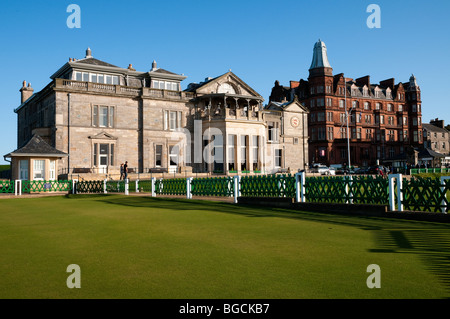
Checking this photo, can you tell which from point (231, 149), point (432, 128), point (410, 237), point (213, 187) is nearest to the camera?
point (410, 237)

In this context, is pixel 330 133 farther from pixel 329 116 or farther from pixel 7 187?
pixel 7 187

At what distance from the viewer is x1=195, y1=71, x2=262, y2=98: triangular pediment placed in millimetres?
47000

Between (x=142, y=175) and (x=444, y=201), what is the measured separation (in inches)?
1221

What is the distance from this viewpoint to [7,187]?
92.8 ft

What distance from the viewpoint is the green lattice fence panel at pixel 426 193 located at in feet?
37.8

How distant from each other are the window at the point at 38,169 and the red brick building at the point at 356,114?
47206 millimetres

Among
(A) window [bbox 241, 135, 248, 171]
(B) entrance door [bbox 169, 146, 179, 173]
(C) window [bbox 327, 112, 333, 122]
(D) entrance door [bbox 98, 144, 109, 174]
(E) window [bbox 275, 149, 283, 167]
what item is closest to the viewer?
(D) entrance door [bbox 98, 144, 109, 174]

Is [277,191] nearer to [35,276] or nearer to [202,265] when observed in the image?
[202,265]

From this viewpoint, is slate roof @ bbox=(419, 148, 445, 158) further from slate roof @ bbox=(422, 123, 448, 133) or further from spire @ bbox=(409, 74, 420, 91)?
slate roof @ bbox=(422, 123, 448, 133)

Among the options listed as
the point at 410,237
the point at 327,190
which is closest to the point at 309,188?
the point at 327,190

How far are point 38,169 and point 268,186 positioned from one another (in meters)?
19.7

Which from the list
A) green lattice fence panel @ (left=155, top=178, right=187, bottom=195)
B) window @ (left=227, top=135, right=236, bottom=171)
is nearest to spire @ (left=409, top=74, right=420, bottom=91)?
window @ (left=227, top=135, right=236, bottom=171)

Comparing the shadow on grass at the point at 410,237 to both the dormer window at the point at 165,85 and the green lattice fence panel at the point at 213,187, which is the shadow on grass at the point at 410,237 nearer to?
the green lattice fence panel at the point at 213,187

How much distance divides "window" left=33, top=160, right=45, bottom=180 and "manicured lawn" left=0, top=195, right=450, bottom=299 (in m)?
20.0
